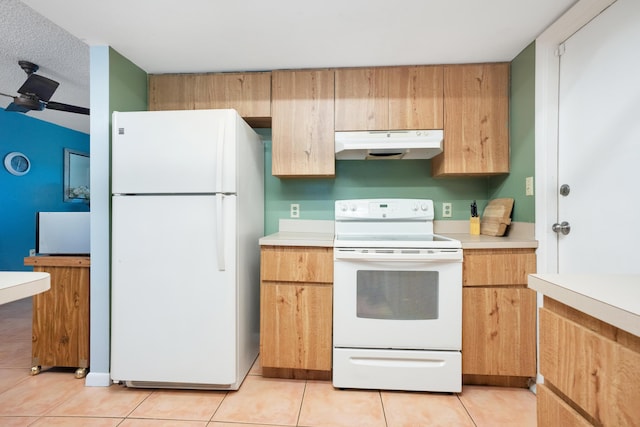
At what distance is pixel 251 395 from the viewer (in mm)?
1692

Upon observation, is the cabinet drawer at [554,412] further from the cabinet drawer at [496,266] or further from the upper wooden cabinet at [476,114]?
the upper wooden cabinet at [476,114]

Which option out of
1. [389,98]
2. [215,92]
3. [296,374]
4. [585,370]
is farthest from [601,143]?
[215,92]

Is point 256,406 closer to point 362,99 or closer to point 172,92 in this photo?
point 362,99

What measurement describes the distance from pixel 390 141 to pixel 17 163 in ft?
14.6

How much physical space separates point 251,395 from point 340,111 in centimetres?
186

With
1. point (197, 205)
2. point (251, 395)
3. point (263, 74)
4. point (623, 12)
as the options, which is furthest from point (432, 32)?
point (251, 395)

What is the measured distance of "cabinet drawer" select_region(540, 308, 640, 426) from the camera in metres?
0.55

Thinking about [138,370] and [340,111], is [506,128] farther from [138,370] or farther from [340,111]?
[138,370]

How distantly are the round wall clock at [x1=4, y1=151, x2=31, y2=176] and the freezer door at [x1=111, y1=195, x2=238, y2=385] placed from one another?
3118 mm

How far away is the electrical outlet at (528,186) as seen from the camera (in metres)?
1.79

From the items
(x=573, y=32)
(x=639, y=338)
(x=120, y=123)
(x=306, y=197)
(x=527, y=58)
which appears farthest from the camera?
(x=306, y=197)

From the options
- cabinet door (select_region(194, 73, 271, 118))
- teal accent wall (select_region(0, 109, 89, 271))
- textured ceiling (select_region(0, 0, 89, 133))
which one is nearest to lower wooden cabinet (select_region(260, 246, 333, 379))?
cabinet door (select_region(194, 73, 271, 118))

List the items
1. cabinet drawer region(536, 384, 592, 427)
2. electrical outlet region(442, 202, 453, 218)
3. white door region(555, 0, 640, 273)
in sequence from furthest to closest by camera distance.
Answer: electrical outlet region(442, 202, 453, 218) → white door region(555, 0, 640, 273) → cabinet drawer region(536, 384, 592, 427)

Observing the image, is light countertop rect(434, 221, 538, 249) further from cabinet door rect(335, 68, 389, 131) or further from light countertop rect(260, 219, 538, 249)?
cabinet door rect(335, 68, 389, 131)
